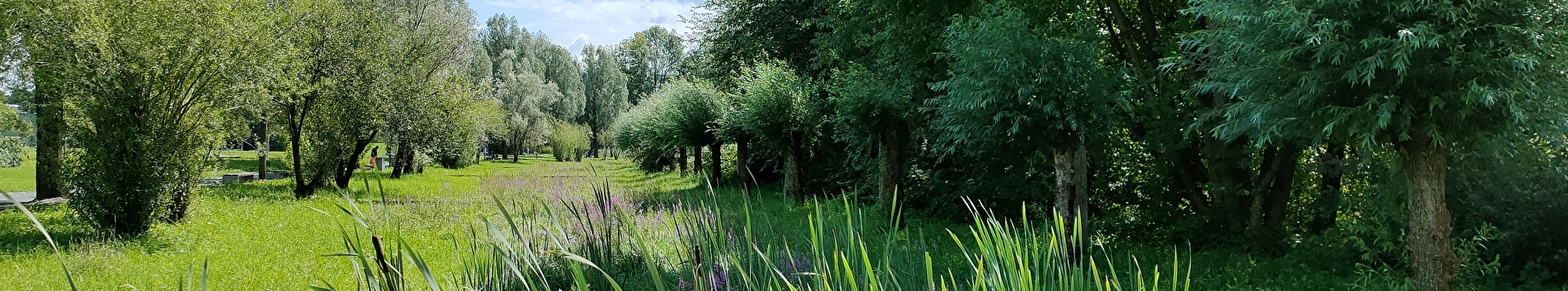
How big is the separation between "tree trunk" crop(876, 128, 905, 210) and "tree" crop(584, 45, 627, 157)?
154 ft

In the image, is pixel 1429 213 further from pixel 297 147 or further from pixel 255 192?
pixel 255 192

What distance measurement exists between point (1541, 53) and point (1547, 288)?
2551mm

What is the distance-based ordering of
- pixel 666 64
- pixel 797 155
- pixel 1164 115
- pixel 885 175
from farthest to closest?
1. pixel 666 64
2. pixel 797 155
3. pixel 885 175
4. pixel 1164 115

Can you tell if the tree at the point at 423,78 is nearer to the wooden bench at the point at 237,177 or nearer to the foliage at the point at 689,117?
the wooden bench at the point at 237,177

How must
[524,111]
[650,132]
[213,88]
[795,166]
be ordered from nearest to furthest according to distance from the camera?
[213,88] < [795,166] < [650,132] < [524,111]

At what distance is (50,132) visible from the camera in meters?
12.1

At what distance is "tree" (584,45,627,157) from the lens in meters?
57.4

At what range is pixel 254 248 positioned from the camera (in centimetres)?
859

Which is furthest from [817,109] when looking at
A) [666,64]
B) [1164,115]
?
[666,64]

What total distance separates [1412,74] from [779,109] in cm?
1013

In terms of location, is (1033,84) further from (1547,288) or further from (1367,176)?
(1547,288)

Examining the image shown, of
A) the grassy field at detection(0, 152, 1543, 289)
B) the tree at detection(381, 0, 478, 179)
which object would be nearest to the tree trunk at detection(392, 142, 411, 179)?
the tree at detection(381, 0, 478, 179)

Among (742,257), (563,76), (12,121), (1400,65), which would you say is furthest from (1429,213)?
(563,76)

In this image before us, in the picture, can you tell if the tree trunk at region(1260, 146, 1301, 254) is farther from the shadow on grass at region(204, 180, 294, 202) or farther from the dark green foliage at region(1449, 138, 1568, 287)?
the shadow on grass at region(204, 180, 294, 202)
